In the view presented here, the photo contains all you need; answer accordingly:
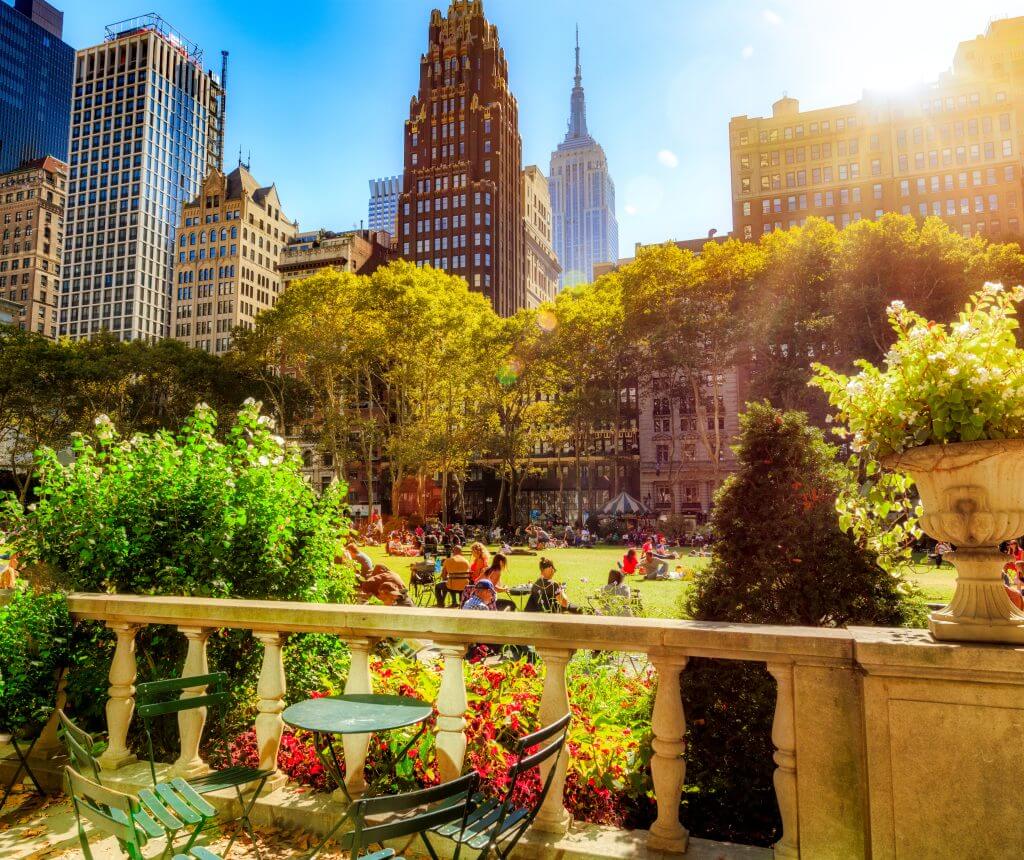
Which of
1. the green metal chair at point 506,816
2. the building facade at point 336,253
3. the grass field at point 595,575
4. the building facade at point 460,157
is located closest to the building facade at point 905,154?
the building facade at point 460,157

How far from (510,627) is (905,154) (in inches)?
4140

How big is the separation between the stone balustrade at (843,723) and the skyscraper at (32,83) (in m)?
180

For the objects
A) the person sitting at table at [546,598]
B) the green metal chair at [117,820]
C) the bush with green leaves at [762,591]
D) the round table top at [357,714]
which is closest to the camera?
the green metal chair at [117,820]

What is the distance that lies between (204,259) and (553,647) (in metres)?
122

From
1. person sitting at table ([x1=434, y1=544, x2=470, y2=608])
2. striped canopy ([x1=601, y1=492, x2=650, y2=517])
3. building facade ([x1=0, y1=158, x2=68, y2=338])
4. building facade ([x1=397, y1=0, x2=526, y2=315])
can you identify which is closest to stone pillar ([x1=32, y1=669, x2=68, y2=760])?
person sitting at table ([x1=434, y1=544, x2=470, y2=608])

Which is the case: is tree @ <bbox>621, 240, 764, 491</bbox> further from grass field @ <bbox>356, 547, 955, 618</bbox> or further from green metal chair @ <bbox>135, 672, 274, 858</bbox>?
green metal chair @ <bbox>135, 672, 274, 858</bbox>

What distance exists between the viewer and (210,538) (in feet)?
16.0

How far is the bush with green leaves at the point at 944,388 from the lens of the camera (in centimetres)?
271

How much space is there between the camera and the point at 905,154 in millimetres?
88250

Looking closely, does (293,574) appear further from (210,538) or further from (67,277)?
(67,277)

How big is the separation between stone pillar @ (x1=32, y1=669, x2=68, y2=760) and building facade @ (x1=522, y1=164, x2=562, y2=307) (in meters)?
107

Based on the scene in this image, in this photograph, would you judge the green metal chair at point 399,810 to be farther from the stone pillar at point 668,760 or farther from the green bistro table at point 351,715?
the stone pillar at point 668,760

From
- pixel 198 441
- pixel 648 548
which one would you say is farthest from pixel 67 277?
pixel 198 441

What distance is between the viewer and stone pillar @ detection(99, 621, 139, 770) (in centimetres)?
414
